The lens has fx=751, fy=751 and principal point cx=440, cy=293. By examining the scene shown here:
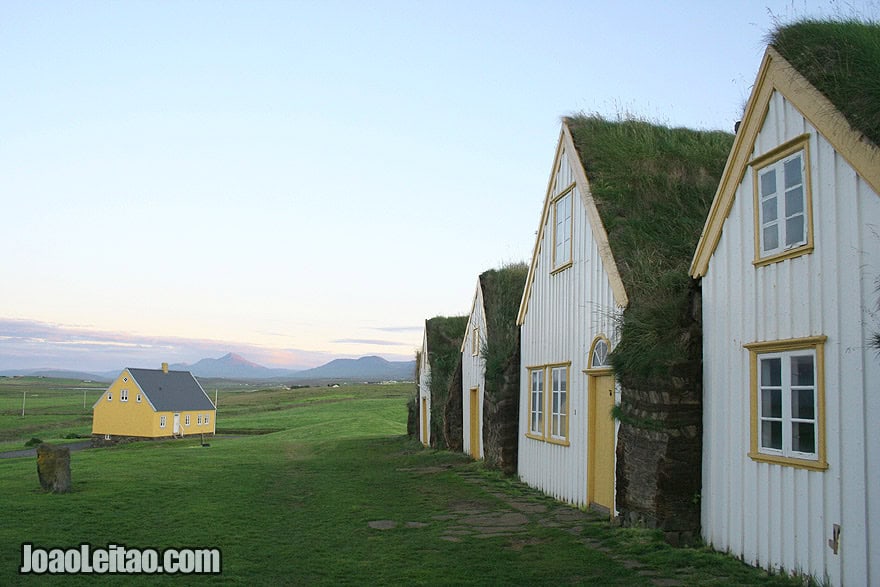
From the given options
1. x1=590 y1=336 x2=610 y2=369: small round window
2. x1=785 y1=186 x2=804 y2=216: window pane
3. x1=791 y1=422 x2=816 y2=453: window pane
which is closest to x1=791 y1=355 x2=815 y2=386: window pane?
x1=791 y1=422 x2=816 y2=453: window pane

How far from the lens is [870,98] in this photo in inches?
296

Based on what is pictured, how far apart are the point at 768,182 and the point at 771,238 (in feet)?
2.31

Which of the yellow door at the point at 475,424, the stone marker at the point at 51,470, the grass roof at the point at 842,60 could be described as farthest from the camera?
the yellow door at the point at 475,424

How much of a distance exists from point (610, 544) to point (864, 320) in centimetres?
475

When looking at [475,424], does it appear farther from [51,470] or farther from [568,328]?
[51,470]

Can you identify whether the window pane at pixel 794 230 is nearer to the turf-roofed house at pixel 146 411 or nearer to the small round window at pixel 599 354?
the small round window at pixel 599 354

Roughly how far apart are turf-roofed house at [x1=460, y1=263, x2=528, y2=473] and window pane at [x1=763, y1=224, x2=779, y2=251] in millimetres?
10480

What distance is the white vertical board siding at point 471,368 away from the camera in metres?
24.0

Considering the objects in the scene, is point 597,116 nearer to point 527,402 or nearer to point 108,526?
point 527,402

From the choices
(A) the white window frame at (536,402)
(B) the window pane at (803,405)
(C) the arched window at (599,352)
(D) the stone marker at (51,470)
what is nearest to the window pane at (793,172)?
(B) the window pane at (803,405)

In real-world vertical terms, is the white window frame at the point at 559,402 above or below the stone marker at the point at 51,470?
above

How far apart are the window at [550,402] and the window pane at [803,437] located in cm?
668

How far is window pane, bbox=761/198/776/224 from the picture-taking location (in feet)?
28.7

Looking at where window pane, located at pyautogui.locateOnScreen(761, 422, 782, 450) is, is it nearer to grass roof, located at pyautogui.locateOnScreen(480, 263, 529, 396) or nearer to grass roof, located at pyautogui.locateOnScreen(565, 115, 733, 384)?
grass roof, located at pyautogui.locateOnScreen(565, 115, 733, 384)
